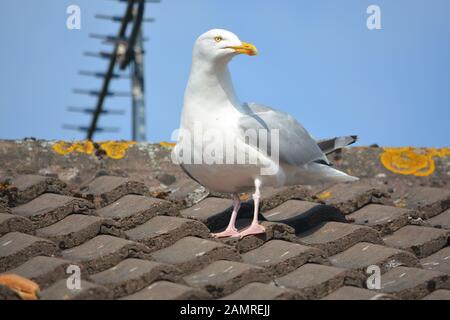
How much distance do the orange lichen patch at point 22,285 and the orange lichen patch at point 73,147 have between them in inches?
93.4

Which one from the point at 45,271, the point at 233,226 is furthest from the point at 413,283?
the point at 45,271

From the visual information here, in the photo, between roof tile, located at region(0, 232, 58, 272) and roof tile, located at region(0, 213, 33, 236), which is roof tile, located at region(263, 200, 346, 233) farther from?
roof tile, located at region(0, 232, 58, 272)

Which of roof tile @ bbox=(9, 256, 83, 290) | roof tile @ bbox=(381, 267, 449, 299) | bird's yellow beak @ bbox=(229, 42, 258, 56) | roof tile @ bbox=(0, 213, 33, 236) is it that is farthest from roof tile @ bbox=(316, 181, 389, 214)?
roof tile @ bbox=(9, 256, 83, 290)

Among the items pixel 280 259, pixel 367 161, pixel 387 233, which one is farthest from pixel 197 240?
pixel 367 161

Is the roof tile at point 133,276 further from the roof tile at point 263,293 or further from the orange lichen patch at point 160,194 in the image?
the orange lichen patch at point 160,194

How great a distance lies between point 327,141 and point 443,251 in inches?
50.8

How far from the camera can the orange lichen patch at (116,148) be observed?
261 inches

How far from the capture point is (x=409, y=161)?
6.94 metres

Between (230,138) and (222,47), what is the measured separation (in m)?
0.56

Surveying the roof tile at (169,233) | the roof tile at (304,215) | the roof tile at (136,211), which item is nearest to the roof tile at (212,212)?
the roof tile at (304,215)

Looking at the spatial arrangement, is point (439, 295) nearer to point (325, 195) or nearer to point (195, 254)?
point (195, 254)

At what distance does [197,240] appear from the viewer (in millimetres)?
4914

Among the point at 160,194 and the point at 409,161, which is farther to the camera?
the point at 409,161
